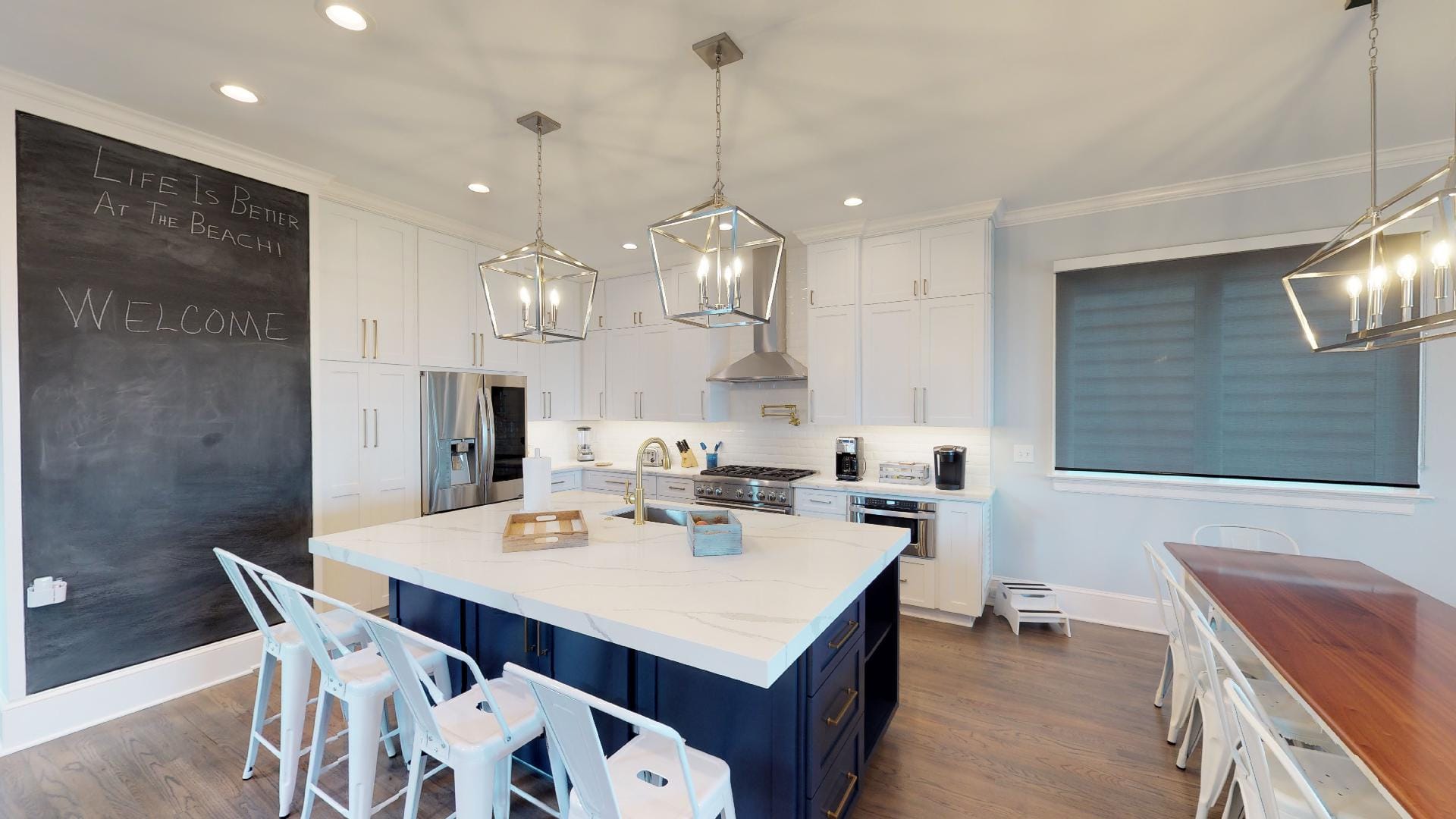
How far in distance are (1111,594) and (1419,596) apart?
5.64ft

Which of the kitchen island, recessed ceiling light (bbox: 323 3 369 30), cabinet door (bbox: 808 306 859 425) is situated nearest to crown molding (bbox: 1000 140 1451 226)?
cabinet door (bbox: 808 306 859 425)

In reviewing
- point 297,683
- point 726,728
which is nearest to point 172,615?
point 297,683

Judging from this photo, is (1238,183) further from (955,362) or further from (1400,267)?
(1400,267)

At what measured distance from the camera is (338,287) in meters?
3.46

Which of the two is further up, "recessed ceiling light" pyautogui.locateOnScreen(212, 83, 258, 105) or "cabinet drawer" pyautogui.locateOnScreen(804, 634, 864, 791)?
"recessed ceiling light" pyautogui.locateOnScreen(212, 83, 258, 105)

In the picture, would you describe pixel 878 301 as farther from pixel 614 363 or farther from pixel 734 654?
pixel 734 654

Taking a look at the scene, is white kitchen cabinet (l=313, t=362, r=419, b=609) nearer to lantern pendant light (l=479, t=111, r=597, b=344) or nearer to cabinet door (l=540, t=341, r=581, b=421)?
cabinet door (l=540, t=341, r=581, b=421)

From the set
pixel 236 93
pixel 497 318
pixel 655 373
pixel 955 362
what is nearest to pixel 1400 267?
pixel 955 362

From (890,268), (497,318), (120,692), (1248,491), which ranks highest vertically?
(890,268)

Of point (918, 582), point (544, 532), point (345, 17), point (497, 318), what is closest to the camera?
point (345, 17)

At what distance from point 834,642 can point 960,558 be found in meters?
2.21

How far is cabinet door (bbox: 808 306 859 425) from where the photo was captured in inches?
163

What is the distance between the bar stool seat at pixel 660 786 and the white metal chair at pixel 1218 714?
1292mm

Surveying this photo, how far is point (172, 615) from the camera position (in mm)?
2762
